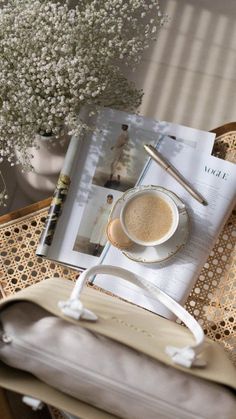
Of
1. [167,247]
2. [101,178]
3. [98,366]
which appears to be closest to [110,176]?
[101,178]

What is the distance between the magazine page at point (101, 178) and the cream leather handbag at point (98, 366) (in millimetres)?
254

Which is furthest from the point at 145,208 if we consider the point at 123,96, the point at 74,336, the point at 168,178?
the point at 74,336

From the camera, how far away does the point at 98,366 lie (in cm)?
77

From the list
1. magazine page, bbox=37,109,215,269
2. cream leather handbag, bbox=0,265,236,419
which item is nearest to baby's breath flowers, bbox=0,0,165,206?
magazine page, bbox=37,109,215,269

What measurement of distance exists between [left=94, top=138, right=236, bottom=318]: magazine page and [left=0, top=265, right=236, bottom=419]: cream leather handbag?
0.21 m

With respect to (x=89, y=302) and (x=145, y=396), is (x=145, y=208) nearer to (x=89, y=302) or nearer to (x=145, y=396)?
(x=89, y=302)

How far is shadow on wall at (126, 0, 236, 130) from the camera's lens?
1512mm

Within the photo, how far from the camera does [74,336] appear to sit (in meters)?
0.79

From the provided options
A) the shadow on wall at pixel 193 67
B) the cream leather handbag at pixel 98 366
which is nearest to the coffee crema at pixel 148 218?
the cream leather handbag at pixel 98 366

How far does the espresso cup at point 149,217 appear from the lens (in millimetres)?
1017

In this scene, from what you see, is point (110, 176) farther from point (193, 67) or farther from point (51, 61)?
point (193, 67)

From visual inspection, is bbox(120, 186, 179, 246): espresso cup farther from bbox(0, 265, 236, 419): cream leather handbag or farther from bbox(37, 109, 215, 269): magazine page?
bbox(0, 265, 236, 419): cream leather handbag

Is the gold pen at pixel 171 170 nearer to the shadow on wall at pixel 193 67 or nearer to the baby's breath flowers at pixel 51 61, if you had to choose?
the baby's breath flowers at pixel 51 61

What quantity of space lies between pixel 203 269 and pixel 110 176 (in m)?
0.23
